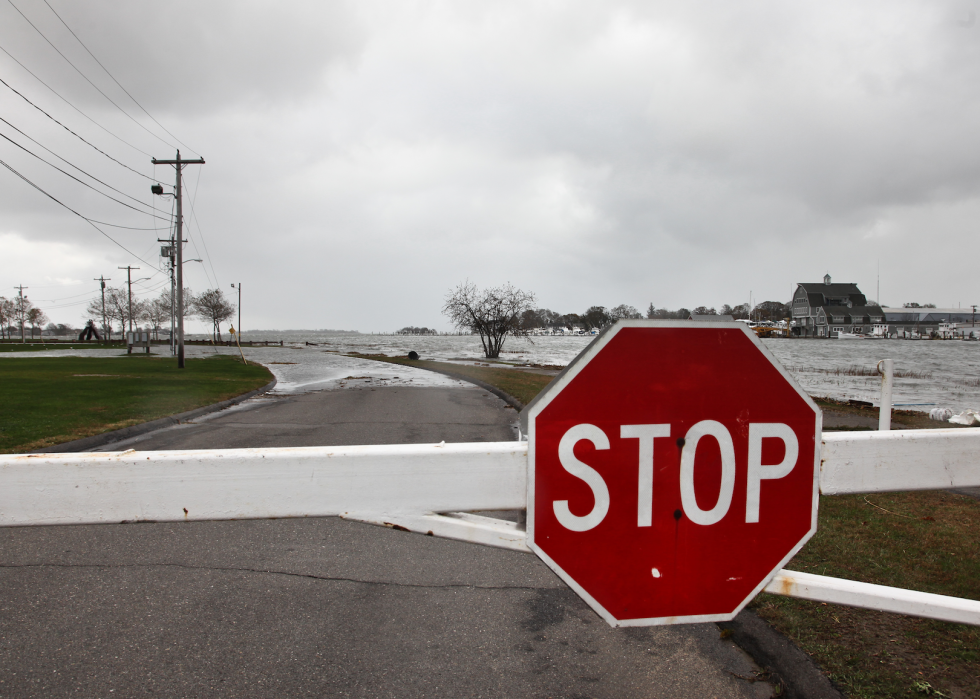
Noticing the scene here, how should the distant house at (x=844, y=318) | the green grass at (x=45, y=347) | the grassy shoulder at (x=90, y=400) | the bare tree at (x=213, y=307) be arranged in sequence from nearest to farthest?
the grassy shoulder at (x=90, y=400), the green grass at (x=45, y=347), the bare tree at (x=213, y=307), the distant house at (x=844, y=318)

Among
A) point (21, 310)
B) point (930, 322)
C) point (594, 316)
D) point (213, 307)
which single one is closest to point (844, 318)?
point (930, 322)

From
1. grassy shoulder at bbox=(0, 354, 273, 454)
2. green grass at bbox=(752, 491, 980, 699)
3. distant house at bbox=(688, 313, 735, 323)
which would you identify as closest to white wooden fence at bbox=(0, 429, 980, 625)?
distant house at bbox=(688, 313, 735, 323)

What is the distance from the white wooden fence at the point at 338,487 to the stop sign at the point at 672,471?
0.09 metres

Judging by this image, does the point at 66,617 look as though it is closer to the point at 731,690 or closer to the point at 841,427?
the point at 731,690

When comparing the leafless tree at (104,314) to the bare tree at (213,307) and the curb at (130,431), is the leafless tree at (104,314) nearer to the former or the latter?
the bare tree at (213,307)

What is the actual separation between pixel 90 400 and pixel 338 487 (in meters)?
13.8

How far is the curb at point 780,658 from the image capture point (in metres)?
2.45

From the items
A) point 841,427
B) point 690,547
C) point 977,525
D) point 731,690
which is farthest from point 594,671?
point 841,427

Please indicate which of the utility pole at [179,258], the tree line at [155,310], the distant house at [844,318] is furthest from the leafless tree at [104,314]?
the distant house at [844,318]

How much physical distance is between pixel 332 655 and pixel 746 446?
229cm

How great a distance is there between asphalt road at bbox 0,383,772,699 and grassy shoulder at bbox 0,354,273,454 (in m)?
4.87

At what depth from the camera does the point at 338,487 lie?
1381mm

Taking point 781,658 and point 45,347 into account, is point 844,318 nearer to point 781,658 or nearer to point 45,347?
point 45,347

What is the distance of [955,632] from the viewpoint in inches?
113
